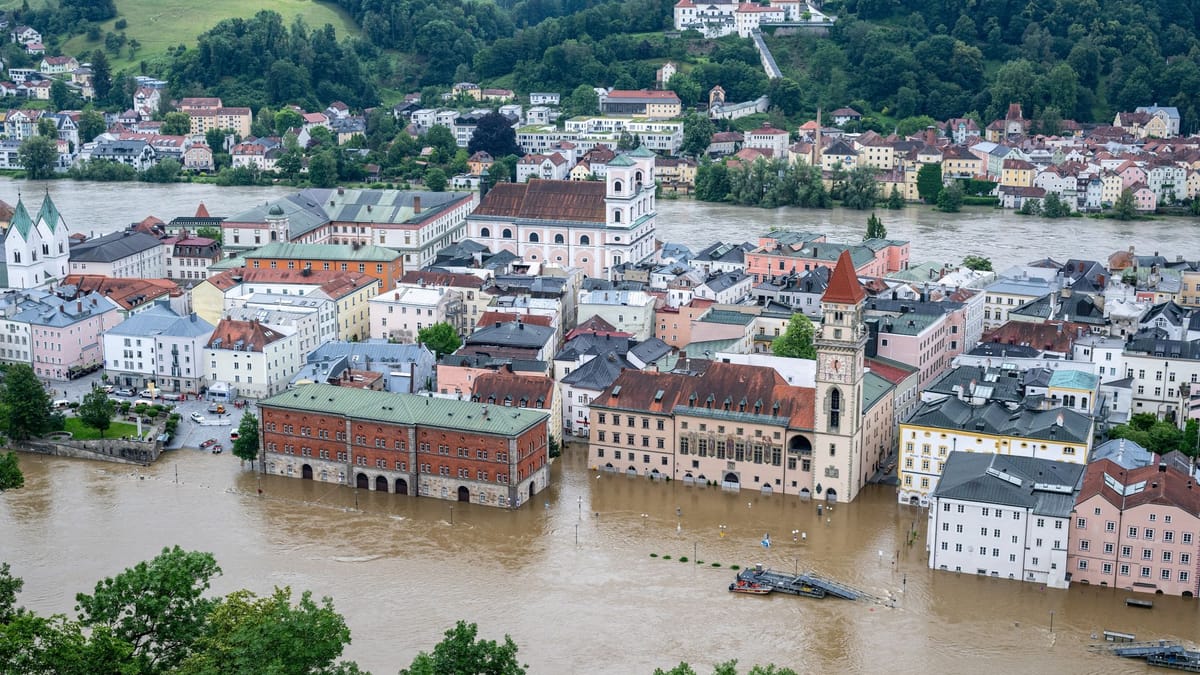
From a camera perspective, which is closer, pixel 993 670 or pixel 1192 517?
pixel 993 670

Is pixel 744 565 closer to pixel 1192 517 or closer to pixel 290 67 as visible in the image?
pixel 1192 517

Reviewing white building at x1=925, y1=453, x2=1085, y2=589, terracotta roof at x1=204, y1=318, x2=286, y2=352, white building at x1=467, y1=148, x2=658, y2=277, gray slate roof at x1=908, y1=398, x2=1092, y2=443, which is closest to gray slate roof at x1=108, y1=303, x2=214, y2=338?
terracotta roof at x1=204, y1=318, x2=286, y2=352

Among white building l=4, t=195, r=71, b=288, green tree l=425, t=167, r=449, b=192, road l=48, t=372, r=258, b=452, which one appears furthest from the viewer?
green tree l=425, t=167, r=449, b=192

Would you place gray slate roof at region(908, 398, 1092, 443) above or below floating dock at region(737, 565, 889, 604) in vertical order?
above

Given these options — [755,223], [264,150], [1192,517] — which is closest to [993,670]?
[1192,517]

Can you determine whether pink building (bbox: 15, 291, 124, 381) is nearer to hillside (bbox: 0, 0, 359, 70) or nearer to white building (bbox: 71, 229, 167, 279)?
white building (bbox: 71, 229, 167, 279)

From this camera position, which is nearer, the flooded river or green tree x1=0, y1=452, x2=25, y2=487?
green tree x1=0, y1=452, x2=25, y2=487

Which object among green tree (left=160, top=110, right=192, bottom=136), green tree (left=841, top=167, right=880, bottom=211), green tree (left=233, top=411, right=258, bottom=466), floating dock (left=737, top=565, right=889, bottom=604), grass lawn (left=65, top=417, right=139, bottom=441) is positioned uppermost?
green tree (left=160, top=110, right=192, bottom=136)

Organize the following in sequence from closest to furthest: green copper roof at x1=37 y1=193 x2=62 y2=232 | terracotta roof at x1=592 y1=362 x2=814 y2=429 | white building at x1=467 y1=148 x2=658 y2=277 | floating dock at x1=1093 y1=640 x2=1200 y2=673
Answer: floating dock at x1=1093 y1=640 x2=1200 y2=673, terracotta roof at x1=592 y1=362 x2=814 y2=429, green copper roof at x1=37 y1=193 x2=62 y2=232, white building at x1=467 y1=148 x2=658 y2=277

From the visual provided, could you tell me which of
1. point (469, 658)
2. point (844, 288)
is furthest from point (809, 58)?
point (469, 658)
